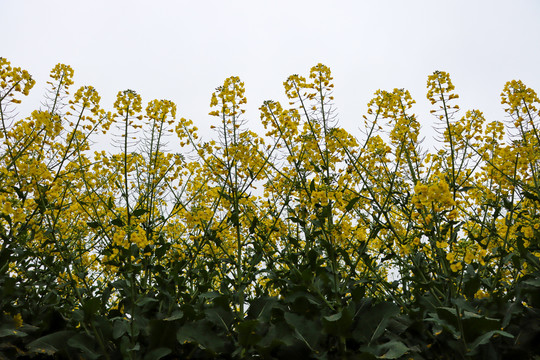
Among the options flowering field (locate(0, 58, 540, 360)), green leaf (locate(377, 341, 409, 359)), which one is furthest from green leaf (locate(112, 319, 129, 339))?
green leaf (locate(377, 341, 409, 359))

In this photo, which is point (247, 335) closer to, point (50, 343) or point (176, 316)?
point (176, 316)

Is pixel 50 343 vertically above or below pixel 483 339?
below

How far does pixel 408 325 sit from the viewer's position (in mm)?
3781

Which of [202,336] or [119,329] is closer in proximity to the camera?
[119,329]

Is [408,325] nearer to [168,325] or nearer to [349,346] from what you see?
[349,346]

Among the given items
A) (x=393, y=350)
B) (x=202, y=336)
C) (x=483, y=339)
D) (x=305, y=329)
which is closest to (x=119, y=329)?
(x=202, y=336)

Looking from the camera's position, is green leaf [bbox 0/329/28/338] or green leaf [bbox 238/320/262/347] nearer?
→ green leaf [bbox 0/329/28/338]

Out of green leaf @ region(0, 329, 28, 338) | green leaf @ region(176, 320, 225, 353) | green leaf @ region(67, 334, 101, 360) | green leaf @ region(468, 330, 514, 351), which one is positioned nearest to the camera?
green leaf @ region(468, 330, 514, 351)

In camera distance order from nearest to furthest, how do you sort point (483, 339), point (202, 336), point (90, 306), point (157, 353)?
point (483, 339) < point (90, 306) < point (157, 353) < point (202, 336)

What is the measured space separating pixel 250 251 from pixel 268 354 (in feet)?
5.70

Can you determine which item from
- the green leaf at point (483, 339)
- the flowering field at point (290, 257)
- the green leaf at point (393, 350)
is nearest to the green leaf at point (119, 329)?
the flowering field at point (290, 257)

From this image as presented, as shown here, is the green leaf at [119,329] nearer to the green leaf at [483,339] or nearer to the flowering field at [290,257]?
the flowering field at [290,257]

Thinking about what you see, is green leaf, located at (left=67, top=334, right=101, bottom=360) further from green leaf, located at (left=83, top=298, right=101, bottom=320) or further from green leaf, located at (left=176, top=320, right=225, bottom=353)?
green leaf, located at (left=176, top=320, right=225, bottom=353)

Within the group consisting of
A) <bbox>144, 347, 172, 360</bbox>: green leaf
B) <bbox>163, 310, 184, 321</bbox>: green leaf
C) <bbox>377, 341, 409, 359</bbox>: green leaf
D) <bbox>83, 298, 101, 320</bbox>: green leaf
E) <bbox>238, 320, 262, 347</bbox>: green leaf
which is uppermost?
<bbox>83, 298, 101, 320</bbox>: green leaf
